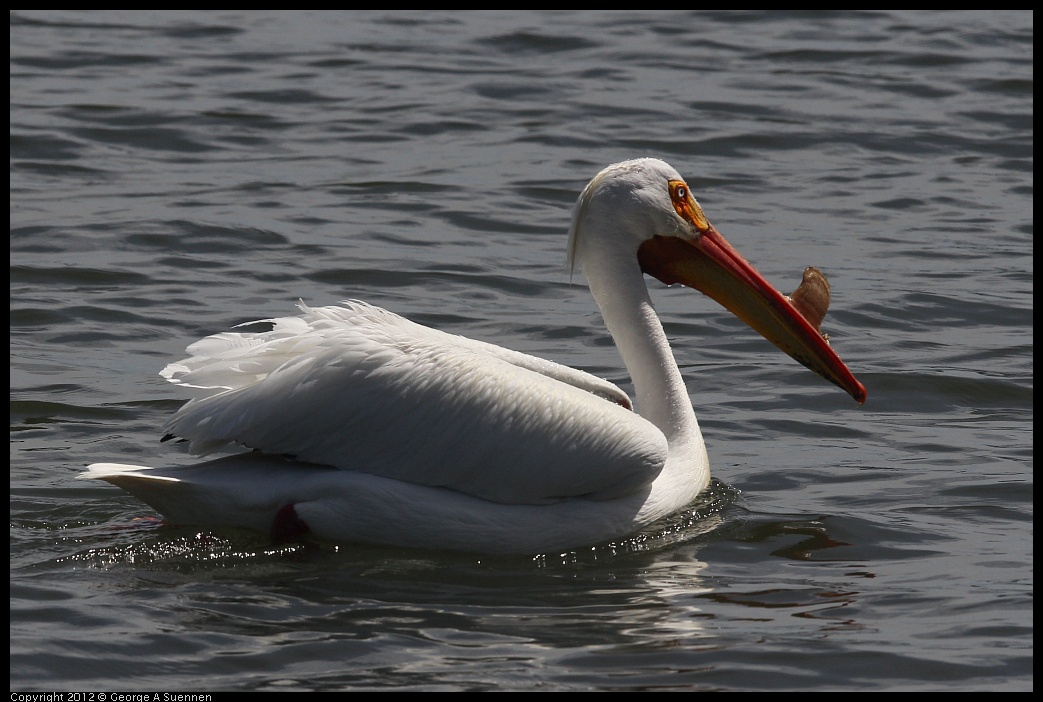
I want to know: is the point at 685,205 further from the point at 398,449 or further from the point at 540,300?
the point at 540,300

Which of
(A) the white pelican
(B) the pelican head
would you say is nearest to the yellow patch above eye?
(B) the pelican head

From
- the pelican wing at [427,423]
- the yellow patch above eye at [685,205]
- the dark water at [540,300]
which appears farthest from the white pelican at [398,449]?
the yellow patch above eye at [685,205]

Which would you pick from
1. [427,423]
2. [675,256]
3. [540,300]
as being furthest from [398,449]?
[540,300]

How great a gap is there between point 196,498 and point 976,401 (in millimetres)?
3351

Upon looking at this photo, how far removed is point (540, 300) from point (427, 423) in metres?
3.07

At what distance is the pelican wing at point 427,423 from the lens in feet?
15.1

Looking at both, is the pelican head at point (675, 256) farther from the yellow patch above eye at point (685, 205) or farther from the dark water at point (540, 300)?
the dark water at point (540, 300)

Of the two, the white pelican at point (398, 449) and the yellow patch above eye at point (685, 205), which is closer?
the white pelican at point (398, 449)

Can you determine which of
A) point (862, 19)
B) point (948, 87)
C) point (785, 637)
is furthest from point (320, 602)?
point (862, 19)

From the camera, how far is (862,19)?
15188mm

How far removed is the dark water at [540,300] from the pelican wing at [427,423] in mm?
281

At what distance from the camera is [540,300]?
762 centimetres

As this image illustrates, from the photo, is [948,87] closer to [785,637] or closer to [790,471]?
[790,471]

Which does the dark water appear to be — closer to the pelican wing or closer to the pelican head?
the pelican wing
